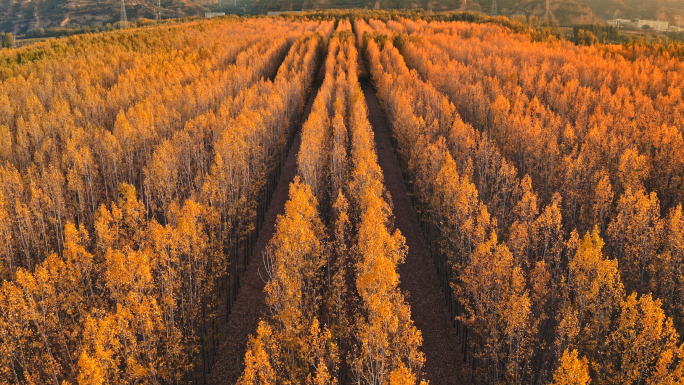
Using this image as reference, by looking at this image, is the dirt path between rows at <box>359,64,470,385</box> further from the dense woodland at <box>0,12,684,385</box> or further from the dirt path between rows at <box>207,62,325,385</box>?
the dirt path between rows at <box>207,62,325,385</box>

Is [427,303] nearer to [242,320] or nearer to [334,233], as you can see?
[334,233]

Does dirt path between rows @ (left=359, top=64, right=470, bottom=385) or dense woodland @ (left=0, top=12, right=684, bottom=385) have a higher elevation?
dense woodland @ (left=0, top=12, right=684, bottom=385)

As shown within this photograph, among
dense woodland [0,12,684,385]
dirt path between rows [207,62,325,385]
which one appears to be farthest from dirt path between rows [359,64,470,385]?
dirt path between rows [207,62,325,385]

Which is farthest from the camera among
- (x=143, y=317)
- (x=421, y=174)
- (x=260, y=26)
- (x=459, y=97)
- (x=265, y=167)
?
(x=260, y=26)

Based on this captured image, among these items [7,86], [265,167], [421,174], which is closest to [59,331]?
[265,167]

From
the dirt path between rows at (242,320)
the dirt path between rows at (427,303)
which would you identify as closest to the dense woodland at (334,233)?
the dirt path between rows at (242,320)

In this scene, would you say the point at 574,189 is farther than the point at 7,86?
No

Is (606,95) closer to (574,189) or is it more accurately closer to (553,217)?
(574,189)
